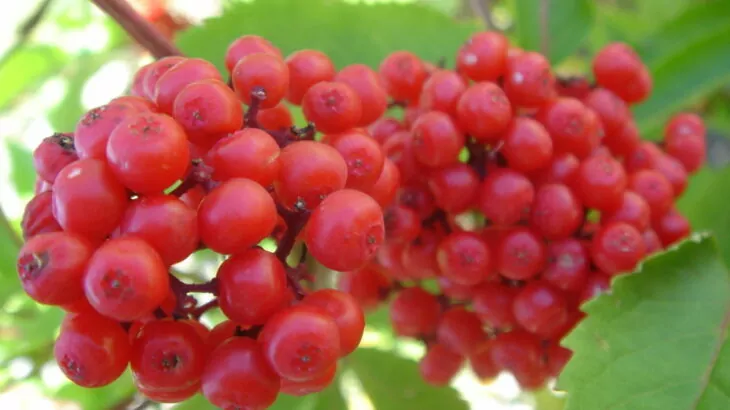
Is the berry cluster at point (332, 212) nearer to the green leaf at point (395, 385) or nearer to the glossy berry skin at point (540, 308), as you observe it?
the glossy berry skin at point (540, 308)

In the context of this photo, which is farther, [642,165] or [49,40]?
[49,40]

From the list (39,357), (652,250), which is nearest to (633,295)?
(652,250)

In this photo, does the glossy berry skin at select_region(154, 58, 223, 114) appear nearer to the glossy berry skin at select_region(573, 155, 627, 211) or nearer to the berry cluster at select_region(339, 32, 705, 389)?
the berry cluster at select_region(339, 32, 705, 389)

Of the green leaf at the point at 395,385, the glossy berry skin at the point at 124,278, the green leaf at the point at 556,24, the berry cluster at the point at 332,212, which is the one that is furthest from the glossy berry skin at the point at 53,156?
the green leaf at the point at 556,24

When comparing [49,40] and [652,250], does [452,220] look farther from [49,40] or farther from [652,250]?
[49,40]

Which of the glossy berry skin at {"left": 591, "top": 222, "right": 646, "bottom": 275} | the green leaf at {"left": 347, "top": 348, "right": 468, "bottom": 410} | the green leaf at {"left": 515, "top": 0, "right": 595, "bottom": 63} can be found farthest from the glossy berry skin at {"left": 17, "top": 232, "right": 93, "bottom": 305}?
the green leaf at {"left": 515, "top": 0, "right": 595, "bottom": 63}
